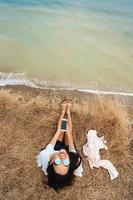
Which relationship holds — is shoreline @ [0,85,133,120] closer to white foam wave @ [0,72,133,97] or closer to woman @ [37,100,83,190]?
white foam wave @ [0,72,133,97]

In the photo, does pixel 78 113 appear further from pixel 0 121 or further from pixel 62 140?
pixel 0 121

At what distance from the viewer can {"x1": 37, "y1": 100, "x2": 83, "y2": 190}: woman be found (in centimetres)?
578

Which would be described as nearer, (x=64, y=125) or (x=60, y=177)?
(x=60, y=177)

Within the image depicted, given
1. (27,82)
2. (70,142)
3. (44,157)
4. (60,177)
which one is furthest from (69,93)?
(60,177)

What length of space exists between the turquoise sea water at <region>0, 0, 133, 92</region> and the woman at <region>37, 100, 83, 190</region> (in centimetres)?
304

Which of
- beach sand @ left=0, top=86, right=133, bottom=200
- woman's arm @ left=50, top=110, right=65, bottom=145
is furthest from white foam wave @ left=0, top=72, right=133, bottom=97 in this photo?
woman's arm @ left=50, top=110, right=65, bottom=145

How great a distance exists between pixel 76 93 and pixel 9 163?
3.29 m

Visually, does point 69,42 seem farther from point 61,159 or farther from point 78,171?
point 61,159

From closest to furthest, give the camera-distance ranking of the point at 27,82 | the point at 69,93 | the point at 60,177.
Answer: the point at 60,177, the point at 69,93, the point at 27,82

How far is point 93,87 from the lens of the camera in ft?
32.0

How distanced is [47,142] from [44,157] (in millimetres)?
595

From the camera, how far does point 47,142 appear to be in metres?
6.82

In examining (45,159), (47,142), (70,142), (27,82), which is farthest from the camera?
(27,82)

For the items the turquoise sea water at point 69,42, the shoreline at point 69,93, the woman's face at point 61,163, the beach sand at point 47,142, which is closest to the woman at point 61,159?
the woman's face at point 61,163
